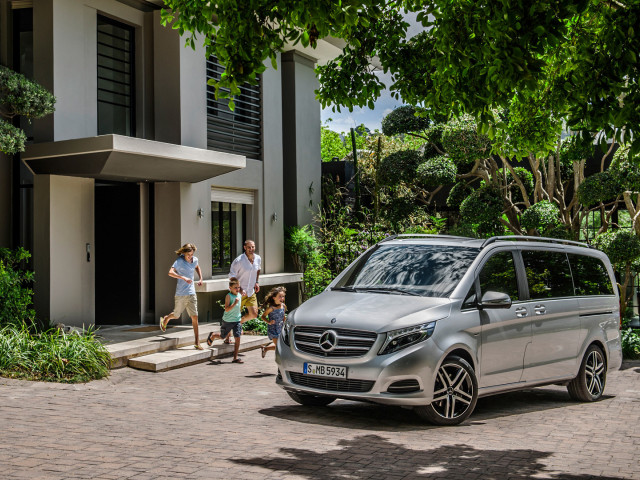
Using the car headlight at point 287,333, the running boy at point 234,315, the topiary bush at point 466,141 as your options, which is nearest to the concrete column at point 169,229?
the running boy at point 234,315

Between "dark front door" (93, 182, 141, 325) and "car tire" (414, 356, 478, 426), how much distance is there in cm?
838

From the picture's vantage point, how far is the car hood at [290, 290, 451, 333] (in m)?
7.62

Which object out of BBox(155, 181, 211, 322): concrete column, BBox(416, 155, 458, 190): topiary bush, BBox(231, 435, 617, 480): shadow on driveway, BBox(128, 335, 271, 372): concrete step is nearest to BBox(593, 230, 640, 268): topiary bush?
BBox(416, 155, 458, 190): topiary bush

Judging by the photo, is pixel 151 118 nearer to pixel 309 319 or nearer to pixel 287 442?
pixel 309 319

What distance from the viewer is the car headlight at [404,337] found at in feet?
24.6

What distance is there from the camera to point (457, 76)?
31.7 ft

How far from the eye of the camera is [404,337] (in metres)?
7.55

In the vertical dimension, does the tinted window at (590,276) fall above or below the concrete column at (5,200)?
below

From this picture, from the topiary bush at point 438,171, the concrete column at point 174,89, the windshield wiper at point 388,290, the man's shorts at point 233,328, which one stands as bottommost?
the man's shorts at point 233,328

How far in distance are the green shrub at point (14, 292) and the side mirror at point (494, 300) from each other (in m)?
6.98

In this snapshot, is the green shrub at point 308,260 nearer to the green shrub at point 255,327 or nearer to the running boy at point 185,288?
the green shrub at point 255,327

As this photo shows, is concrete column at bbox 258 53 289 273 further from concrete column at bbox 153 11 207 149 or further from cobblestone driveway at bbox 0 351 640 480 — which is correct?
cobblestone driveway at bbox 0 351 640 480

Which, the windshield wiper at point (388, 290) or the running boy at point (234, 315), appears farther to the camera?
the running boy at point (234, 315)

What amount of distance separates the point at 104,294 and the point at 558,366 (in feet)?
29.4
